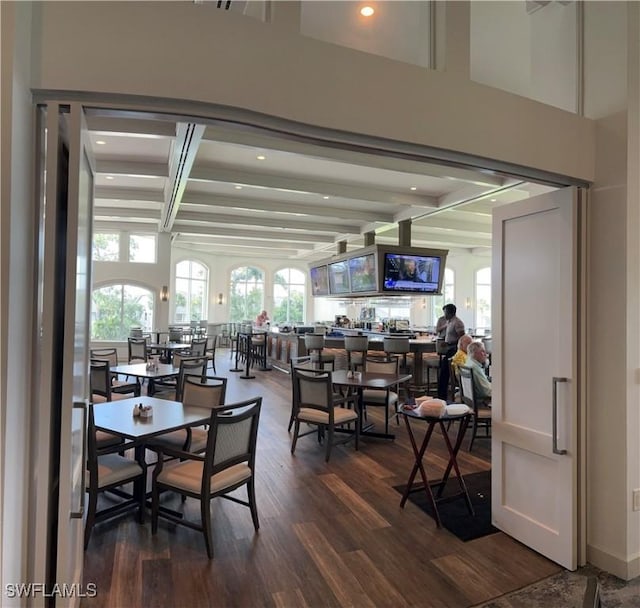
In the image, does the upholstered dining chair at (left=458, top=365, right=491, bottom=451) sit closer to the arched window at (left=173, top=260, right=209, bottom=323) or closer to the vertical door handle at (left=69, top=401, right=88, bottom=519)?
the vertical door handle at (left=69, top=401, right=88, bottom=519)

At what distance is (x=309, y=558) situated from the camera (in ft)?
8.41

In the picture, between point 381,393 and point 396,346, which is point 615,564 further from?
point 396,346

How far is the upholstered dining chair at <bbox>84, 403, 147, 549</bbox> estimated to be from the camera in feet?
8.59

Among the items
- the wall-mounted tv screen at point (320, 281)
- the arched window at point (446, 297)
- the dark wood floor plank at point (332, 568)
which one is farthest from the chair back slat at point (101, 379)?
the arched window at point (446, 297)

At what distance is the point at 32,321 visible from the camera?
152 cm

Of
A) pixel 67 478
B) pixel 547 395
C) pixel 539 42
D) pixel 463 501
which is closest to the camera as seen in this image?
pixel 67 478

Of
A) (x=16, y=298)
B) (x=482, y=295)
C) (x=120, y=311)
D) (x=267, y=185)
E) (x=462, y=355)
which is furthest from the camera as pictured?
(x=482, y=295)

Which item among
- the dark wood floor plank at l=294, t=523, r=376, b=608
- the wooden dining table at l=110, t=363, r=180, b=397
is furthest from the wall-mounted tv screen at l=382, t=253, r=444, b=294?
the dark wood floor plank at l=294, t=523, r=376, b=608

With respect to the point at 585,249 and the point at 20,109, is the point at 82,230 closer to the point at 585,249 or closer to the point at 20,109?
the point at 20,109

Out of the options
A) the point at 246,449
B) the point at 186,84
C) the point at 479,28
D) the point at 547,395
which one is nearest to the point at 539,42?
the point at 479,28

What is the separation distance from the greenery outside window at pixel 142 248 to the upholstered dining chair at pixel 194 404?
30.6ft

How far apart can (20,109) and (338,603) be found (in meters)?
2.65

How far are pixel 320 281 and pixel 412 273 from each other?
10.2ft

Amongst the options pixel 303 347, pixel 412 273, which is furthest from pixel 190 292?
pixel 412 273
